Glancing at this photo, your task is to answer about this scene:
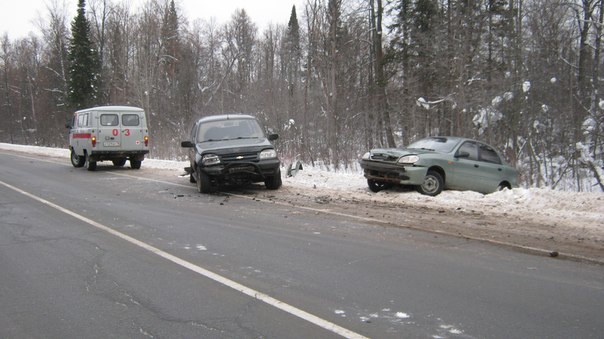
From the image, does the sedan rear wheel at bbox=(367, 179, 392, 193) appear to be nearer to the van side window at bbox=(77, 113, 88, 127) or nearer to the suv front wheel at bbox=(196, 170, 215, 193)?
the suv front wheel at bbox=(196, 170, 215, 193)

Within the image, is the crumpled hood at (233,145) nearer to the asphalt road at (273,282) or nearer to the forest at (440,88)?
the asphalt road at (273,282)

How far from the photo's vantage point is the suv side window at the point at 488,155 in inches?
468

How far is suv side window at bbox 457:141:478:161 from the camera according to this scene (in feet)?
38.1

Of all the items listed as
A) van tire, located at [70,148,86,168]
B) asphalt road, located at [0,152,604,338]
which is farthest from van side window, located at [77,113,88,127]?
asphalt road, located at [0,152,604,338]

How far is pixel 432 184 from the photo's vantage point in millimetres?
10922

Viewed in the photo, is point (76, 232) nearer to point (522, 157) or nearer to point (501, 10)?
point (522, 157)

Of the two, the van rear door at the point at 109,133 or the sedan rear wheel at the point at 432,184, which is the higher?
the van rear door at the point at 109,133

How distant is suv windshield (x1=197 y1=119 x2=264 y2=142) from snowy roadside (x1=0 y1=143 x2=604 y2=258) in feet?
6.02

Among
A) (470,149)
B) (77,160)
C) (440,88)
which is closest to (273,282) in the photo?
(470,149)

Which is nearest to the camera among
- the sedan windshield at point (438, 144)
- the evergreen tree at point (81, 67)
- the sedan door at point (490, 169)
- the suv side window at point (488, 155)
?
the sedan windshield at point (438, 144)

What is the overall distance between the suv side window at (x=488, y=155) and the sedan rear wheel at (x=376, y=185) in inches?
96.1

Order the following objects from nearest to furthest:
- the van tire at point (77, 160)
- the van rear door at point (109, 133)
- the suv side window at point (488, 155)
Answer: the suv side window at point (488, 155) → the van rear door at point (109, 133) → the van tire at point (77, 160)

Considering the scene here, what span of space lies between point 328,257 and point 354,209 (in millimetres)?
3628

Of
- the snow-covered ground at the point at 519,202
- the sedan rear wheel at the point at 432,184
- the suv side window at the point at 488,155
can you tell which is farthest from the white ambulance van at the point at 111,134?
the suv side window at the point at 488,155
